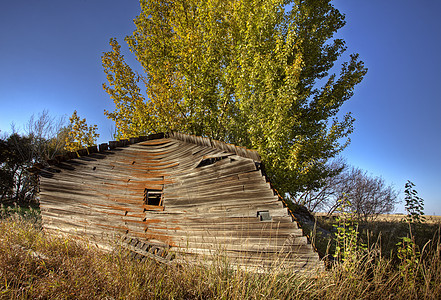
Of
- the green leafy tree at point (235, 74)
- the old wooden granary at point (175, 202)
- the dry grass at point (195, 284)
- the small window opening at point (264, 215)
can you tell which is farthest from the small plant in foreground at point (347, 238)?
the green leafy tree at point (235, 74)

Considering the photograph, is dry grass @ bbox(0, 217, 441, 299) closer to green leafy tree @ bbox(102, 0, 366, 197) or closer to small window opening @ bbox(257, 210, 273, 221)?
small window opening @ bbox(257, 210, 273, 221)

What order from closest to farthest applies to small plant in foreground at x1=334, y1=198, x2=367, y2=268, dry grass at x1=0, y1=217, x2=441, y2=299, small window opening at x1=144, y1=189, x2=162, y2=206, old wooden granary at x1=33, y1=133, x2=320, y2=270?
dry grass at x1=0, y1=217, x2=441, y2=299, small plant in foreground at x1=334, y1=198, x2=367, y2=268, old wooden granary at x1=33, y1=133, x2=320, y2=270, small window opening at x1=144, y1=189, x2=162, y2=206

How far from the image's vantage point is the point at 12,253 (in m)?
4.93

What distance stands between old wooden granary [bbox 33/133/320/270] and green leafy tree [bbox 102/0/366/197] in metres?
3.50

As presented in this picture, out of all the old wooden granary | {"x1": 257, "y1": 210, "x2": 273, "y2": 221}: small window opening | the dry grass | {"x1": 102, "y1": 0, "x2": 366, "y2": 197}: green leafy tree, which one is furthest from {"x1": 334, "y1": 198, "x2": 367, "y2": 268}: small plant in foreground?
{"x1": 102, "y1": 0, "x2": 366, "y2": 197}: green leafy tree

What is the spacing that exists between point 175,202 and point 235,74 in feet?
24.7

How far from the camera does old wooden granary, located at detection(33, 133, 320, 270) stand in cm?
555

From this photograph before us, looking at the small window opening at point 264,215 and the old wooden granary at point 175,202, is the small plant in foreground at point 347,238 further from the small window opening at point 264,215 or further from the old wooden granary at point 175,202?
the small window opening at point 264,215

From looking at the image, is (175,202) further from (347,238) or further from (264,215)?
(347,238)

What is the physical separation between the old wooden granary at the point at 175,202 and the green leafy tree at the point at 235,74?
3.50 m

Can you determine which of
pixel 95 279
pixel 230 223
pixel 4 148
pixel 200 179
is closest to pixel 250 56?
pixel 200 179

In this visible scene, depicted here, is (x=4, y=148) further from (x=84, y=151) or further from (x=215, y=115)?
(x=215, y=115)

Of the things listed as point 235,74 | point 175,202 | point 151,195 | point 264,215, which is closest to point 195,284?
point 264,215

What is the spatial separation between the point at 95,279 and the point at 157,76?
32.9 feet
